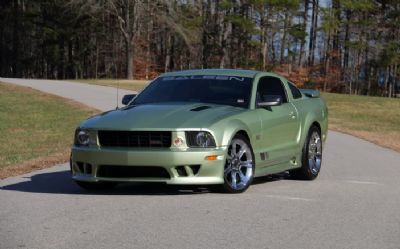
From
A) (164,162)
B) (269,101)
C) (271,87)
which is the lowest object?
(164,162)

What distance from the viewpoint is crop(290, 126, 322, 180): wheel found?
33.6 feet

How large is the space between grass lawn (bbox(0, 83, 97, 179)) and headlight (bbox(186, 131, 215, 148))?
3260 mm

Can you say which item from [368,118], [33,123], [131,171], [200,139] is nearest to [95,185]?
[131,171]

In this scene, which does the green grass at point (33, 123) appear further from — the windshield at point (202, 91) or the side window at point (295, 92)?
the side window at point (295, 92)

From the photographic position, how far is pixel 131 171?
8.11 m

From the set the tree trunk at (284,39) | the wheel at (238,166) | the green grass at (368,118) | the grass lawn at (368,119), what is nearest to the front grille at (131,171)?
the wheel at (238,166)

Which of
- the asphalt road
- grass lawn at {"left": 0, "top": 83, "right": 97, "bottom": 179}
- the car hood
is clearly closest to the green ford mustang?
the car hood

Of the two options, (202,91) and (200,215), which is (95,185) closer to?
(202,91)

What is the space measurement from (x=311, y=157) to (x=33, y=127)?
33.1ft

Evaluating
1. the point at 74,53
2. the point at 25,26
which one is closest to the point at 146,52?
the point at 74,53

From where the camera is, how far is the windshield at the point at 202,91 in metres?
9.29

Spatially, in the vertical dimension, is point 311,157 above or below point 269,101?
below

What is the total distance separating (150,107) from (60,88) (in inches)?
1038

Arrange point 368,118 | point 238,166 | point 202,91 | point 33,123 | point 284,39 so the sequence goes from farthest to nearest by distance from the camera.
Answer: point 284,39 < point 368,118 < point 33,123 < point 202,91 < point 238,166
